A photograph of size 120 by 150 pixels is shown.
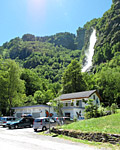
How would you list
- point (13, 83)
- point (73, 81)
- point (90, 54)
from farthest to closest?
point (90, 54) → point (73, 81) → point (13, 83)

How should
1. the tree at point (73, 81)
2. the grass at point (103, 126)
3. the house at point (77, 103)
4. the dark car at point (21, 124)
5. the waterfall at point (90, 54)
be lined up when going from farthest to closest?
the waterfall at point (90, 54)
the tree at point (73, 81)
the house at point (77, 103)
the dark car at point (21, 124)
the grass at point (103, 126)

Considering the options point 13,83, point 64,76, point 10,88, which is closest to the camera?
point 10,88

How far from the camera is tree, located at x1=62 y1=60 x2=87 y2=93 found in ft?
169

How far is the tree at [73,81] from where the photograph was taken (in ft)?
169

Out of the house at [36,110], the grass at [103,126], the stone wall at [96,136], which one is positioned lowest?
the stone wall at [96,136]

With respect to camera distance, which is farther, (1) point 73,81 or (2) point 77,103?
(1) point 73,81

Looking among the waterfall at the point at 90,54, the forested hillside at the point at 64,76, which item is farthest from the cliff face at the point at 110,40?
the waterfall at the point at 90,54

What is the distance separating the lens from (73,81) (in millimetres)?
52469

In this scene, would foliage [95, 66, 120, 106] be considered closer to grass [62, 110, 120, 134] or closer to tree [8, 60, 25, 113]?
tree [8, 60, 25, 113]

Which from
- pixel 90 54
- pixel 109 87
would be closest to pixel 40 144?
pixel 109 87

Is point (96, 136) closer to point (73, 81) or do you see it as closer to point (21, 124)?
point (21, 124)

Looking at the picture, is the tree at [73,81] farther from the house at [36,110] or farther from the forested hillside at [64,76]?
the house at [36,110]

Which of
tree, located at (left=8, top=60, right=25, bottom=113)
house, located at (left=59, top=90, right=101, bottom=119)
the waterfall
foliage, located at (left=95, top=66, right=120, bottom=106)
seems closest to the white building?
house, located at (left=59, top=90, right=101, bottom=119)

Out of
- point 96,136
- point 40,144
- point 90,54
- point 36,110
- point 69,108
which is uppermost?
point 90,54
